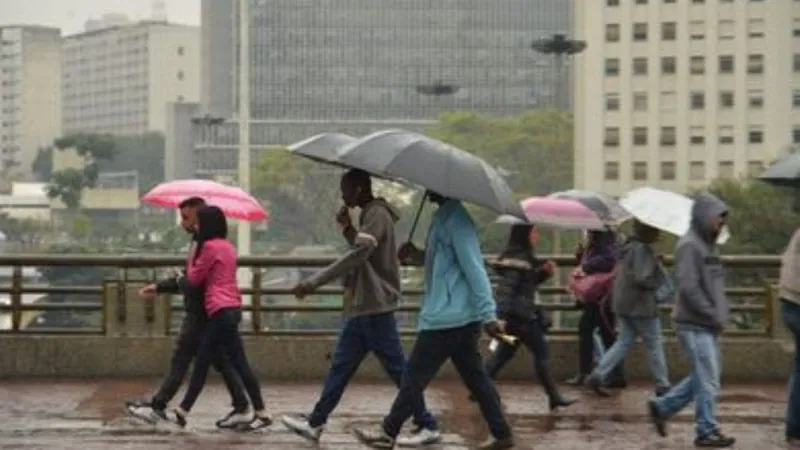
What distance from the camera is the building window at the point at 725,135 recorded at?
136750 millimetres

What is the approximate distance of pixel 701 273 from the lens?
1134 cm

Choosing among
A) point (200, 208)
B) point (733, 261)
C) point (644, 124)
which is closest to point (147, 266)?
point (200, 208)

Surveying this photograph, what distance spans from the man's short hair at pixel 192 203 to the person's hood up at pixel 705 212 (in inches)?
132

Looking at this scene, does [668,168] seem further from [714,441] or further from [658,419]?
[714,441]

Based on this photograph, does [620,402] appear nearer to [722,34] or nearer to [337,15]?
[722,34]

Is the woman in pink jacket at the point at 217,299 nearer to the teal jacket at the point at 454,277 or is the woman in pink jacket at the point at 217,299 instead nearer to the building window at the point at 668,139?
the teal jacket at the point at 454,277

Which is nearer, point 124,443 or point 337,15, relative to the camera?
point 124,443

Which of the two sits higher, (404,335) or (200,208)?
(200,208)

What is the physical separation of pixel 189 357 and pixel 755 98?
12760cm

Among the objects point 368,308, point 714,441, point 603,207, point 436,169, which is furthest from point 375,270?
point 603,207

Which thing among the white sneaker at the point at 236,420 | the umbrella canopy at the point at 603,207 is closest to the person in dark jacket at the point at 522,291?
the umbrella canopy at the point at 603,207

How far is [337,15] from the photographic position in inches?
7047

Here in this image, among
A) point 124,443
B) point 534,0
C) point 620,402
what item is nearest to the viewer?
point 124,443

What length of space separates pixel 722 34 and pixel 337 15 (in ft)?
175
